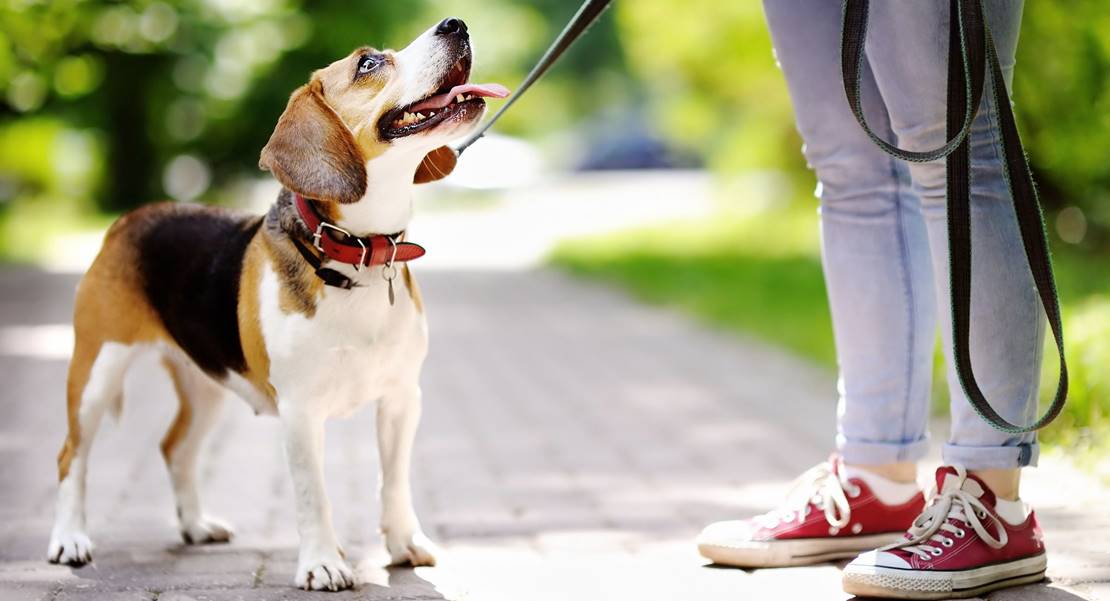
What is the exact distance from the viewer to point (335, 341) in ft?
11.1

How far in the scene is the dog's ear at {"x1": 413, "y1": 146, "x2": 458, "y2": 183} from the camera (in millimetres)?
3641

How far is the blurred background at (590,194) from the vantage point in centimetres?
1080

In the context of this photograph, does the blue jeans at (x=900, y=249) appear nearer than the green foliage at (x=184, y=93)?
Yes

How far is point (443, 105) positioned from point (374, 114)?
0.18 m

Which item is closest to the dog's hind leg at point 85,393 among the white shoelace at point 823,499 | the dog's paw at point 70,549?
the dog's paw at point 70,549

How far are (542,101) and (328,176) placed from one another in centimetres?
4326

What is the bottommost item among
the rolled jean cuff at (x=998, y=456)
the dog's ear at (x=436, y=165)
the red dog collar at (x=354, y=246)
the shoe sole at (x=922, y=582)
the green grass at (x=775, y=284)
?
the green grass at (x=775, y=284)

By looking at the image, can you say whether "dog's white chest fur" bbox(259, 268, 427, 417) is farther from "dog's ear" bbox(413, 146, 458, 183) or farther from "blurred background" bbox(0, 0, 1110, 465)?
"blurred background" bbox(0, 0, 1110, 465)

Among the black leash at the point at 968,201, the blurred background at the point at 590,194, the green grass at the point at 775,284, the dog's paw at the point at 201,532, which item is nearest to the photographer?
the black leash at the point at 968,201

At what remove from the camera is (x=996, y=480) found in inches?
125

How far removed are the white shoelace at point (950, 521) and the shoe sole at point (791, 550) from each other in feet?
1.09

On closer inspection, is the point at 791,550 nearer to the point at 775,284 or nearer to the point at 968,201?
the point at 968,201

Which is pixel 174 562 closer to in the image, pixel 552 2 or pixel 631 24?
pixel 631 24

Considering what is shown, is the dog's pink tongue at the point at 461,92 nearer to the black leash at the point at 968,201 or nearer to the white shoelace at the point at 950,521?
the black leash at the point at 968,201
